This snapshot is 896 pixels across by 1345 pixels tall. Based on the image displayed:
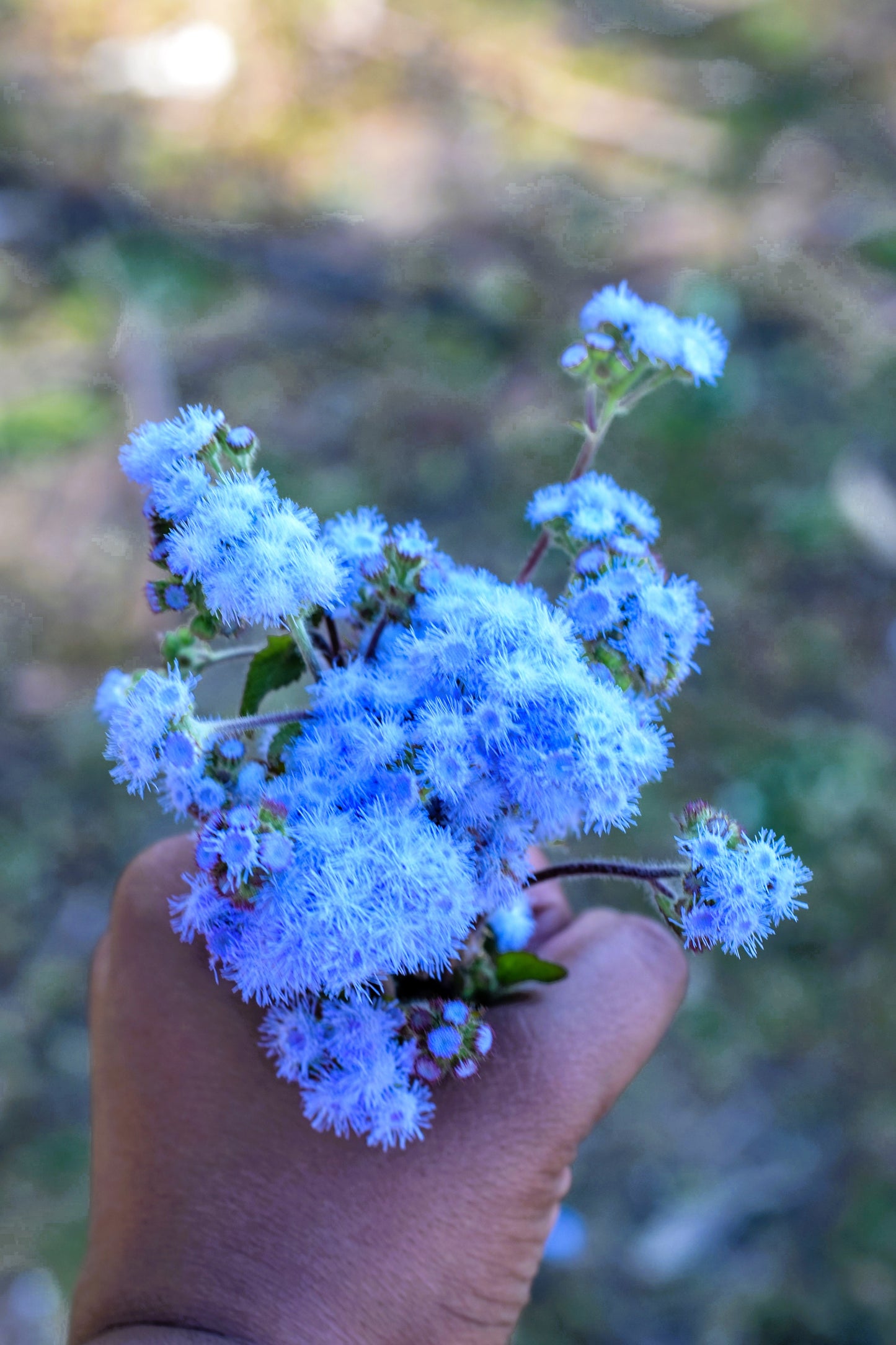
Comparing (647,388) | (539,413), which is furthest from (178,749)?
(539,413)

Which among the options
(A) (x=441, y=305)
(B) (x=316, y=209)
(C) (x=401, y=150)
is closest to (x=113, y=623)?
(A) (x=441, y=305)

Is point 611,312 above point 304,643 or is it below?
above

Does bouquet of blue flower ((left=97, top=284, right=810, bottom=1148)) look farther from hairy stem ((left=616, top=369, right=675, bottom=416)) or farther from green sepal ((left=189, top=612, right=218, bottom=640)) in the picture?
hairy stem ((left=616, top=369, right=675, bottom=416))

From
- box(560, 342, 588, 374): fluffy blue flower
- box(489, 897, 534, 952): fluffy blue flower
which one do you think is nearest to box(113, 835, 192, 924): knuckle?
box(489, 897, 534, 952): fluffy blue flower

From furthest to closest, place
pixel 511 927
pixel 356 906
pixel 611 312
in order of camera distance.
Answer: pixel 511 927 < pixel 611 312 < pixel 356 906

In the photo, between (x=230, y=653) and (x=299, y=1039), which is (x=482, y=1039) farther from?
(x=230, y=653)

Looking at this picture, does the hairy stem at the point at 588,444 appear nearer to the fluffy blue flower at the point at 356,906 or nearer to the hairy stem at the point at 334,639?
the hairy stem at the point at 334,639
